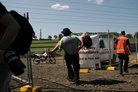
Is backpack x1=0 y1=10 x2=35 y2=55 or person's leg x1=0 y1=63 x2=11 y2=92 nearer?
person's leg x1=0 y1=63 x2=11 y2=92

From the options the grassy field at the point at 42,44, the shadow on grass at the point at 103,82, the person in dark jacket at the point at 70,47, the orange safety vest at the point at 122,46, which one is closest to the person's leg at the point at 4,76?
the person in dark jacket at the point at 70,47

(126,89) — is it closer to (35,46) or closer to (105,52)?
(105,52)

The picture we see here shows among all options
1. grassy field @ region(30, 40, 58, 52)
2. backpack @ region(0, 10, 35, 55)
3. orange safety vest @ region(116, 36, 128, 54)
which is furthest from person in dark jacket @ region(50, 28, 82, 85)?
grassy field @ region(30, 40, 58, 52)

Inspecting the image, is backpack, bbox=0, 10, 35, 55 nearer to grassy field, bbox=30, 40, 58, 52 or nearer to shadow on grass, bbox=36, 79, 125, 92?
shadow on grass, bbox=36, 79, 125, 92

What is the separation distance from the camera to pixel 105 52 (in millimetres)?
17703

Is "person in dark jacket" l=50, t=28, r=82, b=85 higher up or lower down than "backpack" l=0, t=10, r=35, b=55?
lower down

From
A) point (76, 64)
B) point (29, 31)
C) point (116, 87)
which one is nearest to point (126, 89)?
point (116, 87)

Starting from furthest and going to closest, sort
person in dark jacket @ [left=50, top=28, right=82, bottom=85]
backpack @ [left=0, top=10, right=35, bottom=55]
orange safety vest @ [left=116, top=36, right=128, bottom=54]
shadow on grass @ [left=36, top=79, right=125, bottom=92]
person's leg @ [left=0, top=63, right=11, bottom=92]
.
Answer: orange safety vest @ [left=116, top=36, right=128, bottom=54] → person in dark jacket @ [left=50, top=28, right=82, bottom=85] → shadow on grass @ [left=36, top=79, right=125, bottom=92] → backpack @ [left=0, top=10, right=35, bottom=55] → person's leg @ [left=0, top=63, right=11, bottom=92]

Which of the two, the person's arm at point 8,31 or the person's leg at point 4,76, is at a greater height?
the person's arm at point 8,31

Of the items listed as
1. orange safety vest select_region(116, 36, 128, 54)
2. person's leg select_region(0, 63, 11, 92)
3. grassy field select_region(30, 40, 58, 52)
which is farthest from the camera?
grassy field select_region(30, 40, 58, 52)

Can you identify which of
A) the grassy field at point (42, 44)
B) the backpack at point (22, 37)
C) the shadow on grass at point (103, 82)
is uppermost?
the backpack at point (22, 37)

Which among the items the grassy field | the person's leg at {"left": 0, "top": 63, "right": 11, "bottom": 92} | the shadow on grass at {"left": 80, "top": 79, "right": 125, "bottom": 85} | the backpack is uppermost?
the backpack

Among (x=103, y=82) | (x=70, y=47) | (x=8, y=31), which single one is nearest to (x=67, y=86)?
(x=70, y=47)

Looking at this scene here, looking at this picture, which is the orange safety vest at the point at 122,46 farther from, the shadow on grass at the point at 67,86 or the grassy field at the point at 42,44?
the grassy field at the point at 42,44
